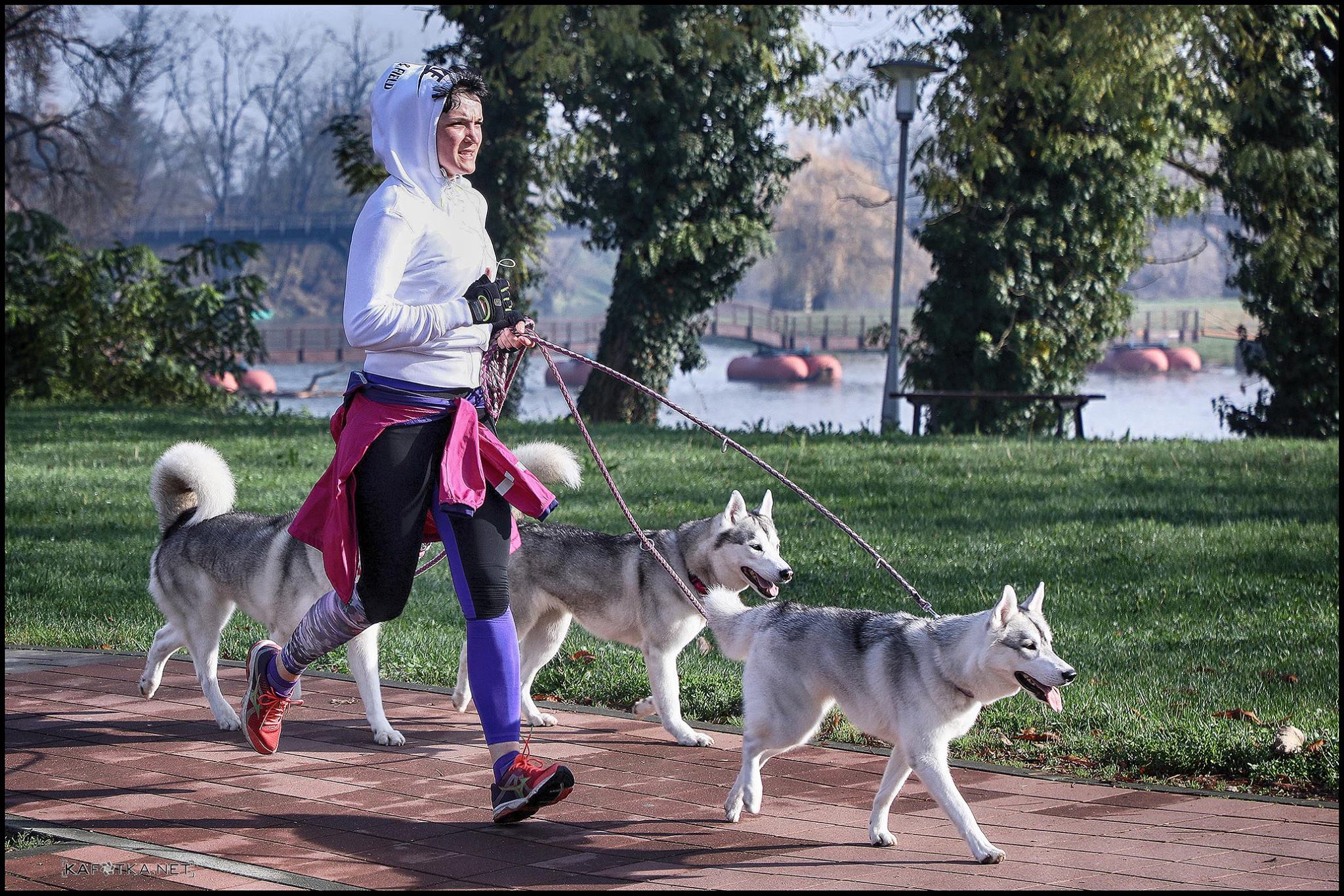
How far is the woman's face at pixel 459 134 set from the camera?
4590 millimetres

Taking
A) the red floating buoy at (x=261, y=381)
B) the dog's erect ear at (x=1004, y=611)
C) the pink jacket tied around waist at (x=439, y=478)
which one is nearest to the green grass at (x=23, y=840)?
the pink jacket tied around waist at (x=439, y=478)

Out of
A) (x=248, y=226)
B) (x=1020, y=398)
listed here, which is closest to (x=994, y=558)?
(x=1020, y=398)

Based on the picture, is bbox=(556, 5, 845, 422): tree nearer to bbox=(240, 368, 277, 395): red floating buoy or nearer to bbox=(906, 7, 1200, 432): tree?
bbox=(906, 7, 1200, 432): tree

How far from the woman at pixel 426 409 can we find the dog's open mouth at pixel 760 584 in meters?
1.13

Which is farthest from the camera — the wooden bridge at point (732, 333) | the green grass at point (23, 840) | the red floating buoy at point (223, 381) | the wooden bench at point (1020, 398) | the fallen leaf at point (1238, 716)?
the wooden bridge at point (732, 333)

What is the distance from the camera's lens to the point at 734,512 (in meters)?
5.64

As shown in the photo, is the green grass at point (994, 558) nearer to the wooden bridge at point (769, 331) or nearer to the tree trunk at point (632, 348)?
the tree trunk at point (632, 348)

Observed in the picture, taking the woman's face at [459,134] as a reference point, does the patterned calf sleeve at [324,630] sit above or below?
below

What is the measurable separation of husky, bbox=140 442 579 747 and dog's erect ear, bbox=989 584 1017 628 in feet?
6.59

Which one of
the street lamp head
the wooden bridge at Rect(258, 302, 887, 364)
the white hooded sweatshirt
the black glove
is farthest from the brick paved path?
the wooden bridge at Rect(258, 302, 887, 364)

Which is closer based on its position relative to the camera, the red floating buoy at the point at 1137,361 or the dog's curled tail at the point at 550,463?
the dog's curled tail at the point at 550,463

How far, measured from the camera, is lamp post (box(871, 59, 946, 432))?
18.2m

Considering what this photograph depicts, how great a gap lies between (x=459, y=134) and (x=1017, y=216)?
1678 centimetres

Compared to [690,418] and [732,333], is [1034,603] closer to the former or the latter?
[690,418]
